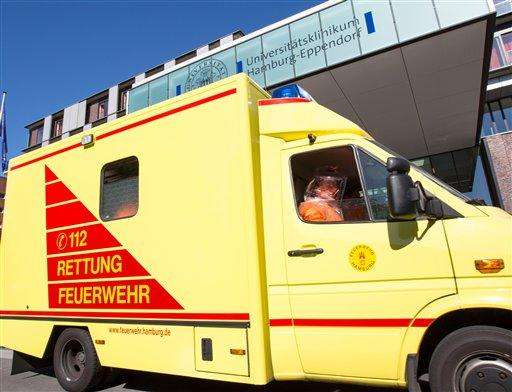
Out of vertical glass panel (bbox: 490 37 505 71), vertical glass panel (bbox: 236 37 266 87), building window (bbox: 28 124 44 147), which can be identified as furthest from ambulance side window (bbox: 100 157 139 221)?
building window (bbox: 28 124 44 147)

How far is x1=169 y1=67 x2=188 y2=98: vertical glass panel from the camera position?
13.9 metres

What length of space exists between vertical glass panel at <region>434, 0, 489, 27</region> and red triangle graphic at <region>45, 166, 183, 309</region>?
921 centimetres

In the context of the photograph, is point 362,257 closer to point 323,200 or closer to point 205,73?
point 323,200

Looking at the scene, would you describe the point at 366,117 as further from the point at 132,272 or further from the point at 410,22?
the point at 132,272

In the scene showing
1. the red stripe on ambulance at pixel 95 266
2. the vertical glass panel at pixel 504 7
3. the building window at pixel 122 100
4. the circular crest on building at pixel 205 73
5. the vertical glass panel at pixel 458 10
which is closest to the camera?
the red stripe on ambulance at pixel 95 266

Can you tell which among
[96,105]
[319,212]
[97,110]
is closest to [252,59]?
[319,212]

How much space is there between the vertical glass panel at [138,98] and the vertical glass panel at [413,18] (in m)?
9.06

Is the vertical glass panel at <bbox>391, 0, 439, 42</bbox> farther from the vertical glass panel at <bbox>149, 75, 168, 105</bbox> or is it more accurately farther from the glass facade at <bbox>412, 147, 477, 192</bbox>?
the glass facade at <bbox>412, 147, 477, 192</bbox>

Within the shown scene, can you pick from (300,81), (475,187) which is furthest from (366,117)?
(475,187)

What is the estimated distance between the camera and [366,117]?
14.0 metres

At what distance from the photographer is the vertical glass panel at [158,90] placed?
1439cm

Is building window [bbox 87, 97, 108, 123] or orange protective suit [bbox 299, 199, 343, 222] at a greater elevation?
building window [bbox 87, 97, 108, 123]

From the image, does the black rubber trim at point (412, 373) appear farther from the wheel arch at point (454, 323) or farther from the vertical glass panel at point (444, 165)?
the vertical glass panel at point (444, 165)

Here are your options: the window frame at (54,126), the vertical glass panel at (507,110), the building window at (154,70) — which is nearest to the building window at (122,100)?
the building window at (154,70)
